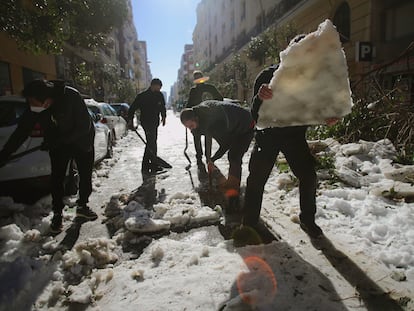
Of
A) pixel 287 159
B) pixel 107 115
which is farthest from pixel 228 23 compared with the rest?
pixel 287 159

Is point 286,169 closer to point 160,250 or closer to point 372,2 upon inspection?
point 160,250

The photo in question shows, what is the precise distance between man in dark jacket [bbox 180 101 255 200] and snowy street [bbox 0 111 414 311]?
644mm

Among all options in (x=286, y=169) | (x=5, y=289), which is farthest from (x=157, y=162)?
(x=5, y=289)

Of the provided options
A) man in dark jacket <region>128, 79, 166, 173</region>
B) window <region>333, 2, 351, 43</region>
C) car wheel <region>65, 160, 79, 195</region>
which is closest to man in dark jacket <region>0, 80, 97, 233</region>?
car wheel <region>65, 160, 79, 195</region>

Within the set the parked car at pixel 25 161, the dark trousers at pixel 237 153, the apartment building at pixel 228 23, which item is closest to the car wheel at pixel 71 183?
the parked car at pixel 25 161

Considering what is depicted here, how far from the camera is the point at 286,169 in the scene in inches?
220

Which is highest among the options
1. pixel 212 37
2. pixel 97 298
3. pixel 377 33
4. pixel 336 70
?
pixel 212 37

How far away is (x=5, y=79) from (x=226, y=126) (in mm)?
11448

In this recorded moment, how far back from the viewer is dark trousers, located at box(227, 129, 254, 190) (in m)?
4.16

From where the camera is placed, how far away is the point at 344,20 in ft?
48.4

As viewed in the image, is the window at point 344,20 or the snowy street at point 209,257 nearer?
the snowy street at point 209,257

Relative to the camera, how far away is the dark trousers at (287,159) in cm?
292

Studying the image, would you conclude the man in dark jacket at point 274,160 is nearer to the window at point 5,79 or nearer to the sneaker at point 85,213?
the sneaker at point 85,213

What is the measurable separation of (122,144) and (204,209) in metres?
7.96
